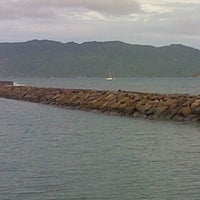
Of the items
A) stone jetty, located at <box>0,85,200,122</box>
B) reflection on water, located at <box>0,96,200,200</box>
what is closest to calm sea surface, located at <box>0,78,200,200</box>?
reflection on water, located at <box>0,96,200,200</box>

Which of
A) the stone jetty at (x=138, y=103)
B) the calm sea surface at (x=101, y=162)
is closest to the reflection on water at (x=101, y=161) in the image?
the calm sea surface at (x=101, y=162)

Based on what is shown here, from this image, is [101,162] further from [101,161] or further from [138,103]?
[138,103]

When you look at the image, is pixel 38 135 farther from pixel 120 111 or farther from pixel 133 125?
pixel 120 111

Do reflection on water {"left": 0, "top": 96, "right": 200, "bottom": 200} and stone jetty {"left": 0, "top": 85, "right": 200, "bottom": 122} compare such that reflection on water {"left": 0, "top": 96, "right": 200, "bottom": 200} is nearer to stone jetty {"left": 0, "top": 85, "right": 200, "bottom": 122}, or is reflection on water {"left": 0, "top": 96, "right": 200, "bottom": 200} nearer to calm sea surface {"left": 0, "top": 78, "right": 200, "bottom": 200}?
calm sea surface {"left": 0, "top": 78, "right": 200, "bottom": 200}

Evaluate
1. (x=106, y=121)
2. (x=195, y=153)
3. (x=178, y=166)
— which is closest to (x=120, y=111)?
(x=106, y=121)

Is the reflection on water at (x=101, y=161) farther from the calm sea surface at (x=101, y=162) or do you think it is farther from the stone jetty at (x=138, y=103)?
the stone jetty at (x=138, y=103)

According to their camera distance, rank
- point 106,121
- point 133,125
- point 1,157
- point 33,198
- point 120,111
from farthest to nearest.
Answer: point 120,111 < point 106,121 < point 133,125 < point 1,157 < point 33,198

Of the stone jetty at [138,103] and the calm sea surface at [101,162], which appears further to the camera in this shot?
the stone jetty at [138,103]

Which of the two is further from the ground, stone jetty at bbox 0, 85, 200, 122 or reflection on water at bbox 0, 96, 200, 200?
stone jetty at bbox 0, 85, 200, 122

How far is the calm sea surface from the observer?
13.2 metres

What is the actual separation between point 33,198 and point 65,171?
2.78m

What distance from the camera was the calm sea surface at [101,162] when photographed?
43.4 ft

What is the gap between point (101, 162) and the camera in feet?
54.6

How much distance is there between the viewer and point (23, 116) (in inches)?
1375
